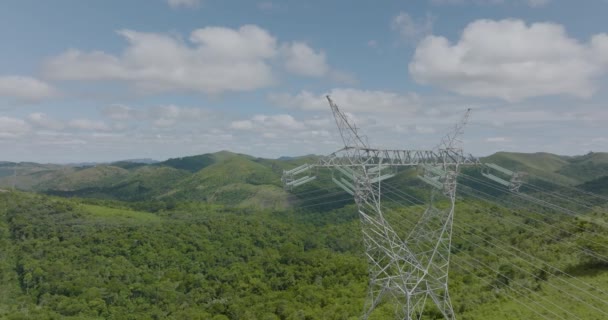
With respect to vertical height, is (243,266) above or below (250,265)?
below

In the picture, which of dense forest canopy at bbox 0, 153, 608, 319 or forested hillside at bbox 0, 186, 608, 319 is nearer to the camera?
dense forest canopy at bbox 0, 153, 608, 319

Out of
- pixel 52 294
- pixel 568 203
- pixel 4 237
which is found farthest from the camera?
pixel 568 203

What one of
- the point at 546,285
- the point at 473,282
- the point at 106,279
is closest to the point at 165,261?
the point at 106,279

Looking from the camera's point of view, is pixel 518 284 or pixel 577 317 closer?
pixel 577 317

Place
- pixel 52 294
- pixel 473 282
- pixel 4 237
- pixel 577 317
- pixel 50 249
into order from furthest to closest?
pixel 4 237, pixel 50 249, pixel 52 294, pixel 473 282, pixel 577 317

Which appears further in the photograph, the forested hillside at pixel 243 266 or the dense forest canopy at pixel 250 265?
the forested hillside at pixel 243 266

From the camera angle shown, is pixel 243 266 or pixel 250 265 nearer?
pixel 250 265

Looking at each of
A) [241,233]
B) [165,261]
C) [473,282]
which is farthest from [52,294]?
[473,282]

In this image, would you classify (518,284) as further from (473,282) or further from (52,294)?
(52,294)

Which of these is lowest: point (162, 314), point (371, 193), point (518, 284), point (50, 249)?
point (162, 314)

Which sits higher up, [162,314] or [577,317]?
[577,317]
